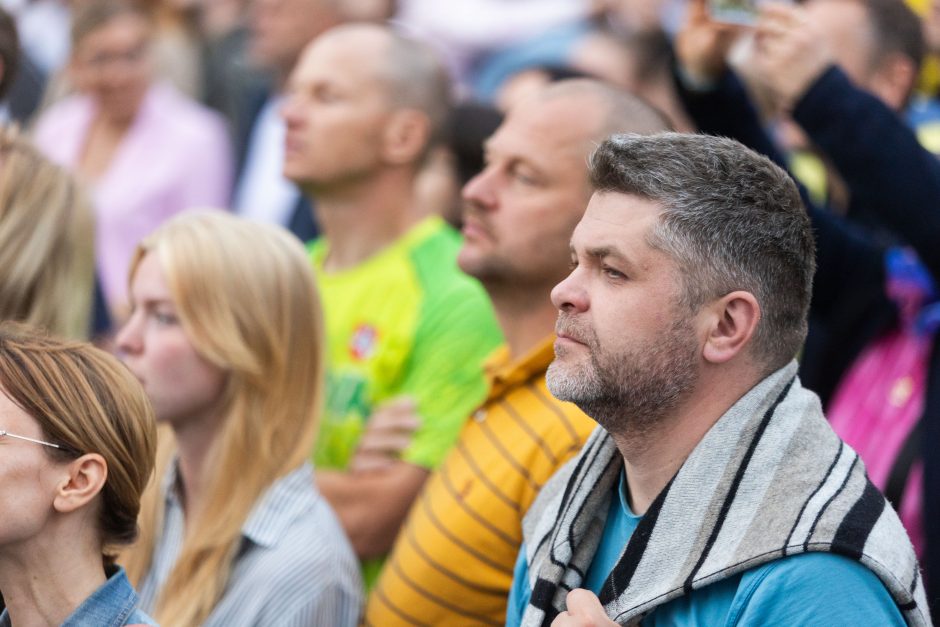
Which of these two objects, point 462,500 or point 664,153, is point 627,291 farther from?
point 462,500

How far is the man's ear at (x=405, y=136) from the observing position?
14.2 ft

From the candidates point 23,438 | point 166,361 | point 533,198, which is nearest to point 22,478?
point 23,438

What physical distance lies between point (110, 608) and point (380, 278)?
1.89 m

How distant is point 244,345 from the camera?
322 cm

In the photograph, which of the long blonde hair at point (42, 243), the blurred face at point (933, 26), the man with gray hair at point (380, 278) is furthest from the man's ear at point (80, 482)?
the blurred face at point (933, 26)

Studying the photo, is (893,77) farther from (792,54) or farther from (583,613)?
(583,613)

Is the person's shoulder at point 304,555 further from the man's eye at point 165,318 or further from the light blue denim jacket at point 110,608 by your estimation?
the light blue denim jacket at point 110,608

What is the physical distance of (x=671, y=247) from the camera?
2.13 m

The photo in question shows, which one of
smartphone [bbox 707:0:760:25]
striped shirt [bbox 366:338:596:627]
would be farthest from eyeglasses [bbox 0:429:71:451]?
smartphone [bbox 707:0:760:25]

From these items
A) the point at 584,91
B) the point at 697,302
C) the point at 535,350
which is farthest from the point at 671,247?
the point at 584,91

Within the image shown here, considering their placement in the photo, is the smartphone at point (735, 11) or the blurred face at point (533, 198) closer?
the blurred face at point (533, 198)

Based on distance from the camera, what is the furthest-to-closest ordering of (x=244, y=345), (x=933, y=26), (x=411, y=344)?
(x=933, y=26)
(x=411, y=344)
(x=244, y=345)

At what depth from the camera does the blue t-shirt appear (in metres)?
1.89

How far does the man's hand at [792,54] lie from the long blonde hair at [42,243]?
81.3 inches
